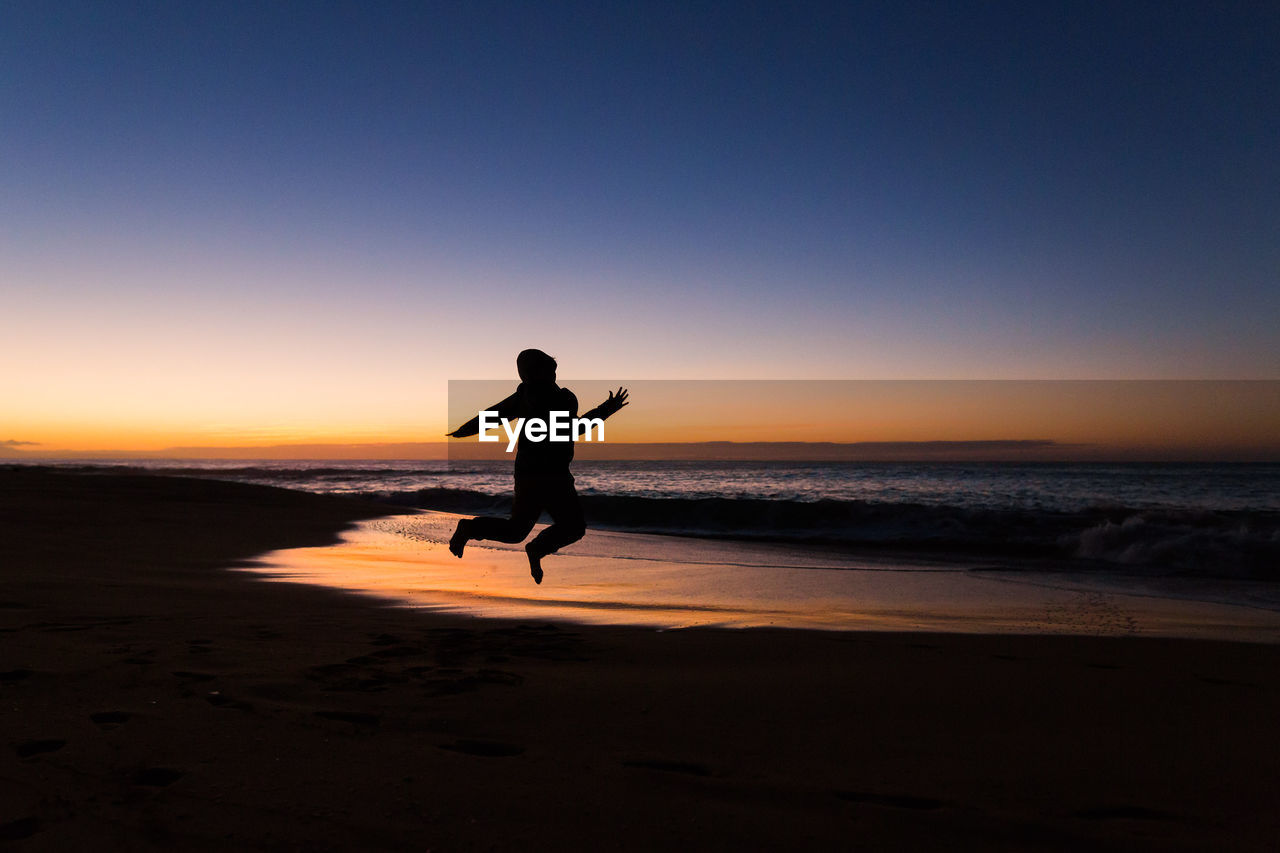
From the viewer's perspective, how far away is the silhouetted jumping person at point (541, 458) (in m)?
6.22

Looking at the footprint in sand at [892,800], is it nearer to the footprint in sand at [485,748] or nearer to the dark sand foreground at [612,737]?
the dark sand foreground at [612,737]

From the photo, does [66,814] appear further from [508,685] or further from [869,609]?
[869,609]

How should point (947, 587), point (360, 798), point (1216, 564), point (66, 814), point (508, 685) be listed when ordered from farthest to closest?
point (1216, 564), point (947, 587), point (508, 685), point (360, 798), point (66, 814)

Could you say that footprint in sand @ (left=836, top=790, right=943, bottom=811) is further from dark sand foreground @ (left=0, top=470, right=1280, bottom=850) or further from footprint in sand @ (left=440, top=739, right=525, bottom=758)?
footprint in sand @ (left=440, top=739, right=525, bottom=758)

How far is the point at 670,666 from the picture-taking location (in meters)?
6.10

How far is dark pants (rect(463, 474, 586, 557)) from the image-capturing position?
6.42 m

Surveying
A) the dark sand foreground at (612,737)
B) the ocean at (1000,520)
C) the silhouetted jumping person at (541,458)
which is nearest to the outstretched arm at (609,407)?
the silhouetted jumping person at (541,458)

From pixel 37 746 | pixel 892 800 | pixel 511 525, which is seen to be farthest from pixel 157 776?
pixel 511 525

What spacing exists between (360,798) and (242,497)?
96.9 feet

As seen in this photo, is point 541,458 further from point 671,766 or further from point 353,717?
point 671,766

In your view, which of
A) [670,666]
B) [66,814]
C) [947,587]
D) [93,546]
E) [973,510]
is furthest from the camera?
[973,510]

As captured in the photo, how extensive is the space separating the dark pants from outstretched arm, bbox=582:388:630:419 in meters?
0.55

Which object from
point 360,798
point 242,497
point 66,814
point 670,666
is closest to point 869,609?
point 670,666

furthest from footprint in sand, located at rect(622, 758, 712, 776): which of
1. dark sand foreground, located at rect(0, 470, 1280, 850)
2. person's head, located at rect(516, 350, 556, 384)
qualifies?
person's head, located at rect(516, 350, 556, 384)
